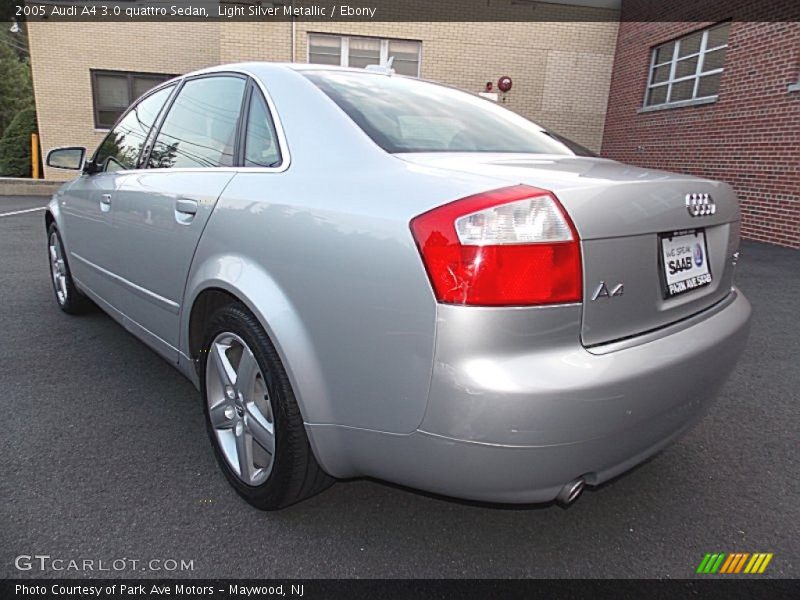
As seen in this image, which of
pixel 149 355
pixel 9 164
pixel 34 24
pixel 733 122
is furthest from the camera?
pixel 9 164

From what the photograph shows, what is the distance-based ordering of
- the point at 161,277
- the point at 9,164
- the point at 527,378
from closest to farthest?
the point at 527,378 < the point at 161,277 < the point at 9,164

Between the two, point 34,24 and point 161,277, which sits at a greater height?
point 34,24

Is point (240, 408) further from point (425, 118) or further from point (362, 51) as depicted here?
point (362, 51)

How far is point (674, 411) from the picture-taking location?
5.41 feet

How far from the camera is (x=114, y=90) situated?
14258 mm

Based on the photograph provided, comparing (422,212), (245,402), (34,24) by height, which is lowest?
(245,402)

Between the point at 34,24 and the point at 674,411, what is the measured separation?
55.5 ft

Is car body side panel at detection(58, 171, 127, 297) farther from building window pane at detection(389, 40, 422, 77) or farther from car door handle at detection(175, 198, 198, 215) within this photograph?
building window pane at detection(389, 40, 422, 77)

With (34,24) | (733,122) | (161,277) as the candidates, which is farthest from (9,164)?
(733,122)

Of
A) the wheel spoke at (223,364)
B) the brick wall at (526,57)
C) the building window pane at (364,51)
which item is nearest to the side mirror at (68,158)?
the wheel spoke at (223,364)

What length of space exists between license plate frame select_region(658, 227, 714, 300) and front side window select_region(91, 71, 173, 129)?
49.6 ft

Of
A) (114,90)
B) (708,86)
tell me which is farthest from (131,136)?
(114,90)

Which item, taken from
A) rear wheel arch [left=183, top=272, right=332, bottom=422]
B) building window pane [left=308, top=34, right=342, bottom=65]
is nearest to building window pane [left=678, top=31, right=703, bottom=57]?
building window pane [left=308, top=34, right=342, bottom=65]
